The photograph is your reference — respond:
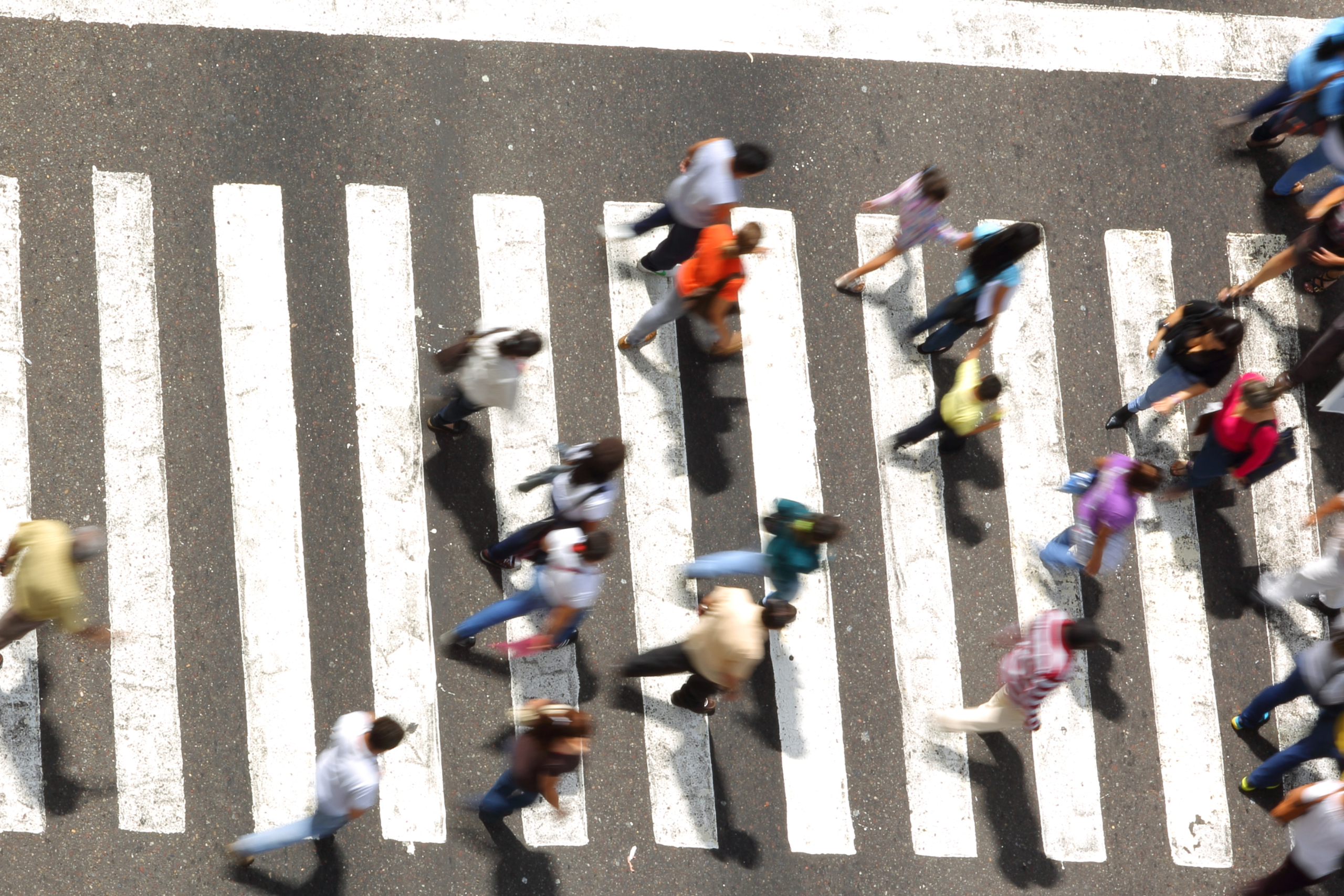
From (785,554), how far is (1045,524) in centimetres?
256

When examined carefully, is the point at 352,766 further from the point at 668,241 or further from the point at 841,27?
the point at 841,27

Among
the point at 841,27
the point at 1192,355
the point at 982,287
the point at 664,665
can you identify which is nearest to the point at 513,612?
the point at 664,665

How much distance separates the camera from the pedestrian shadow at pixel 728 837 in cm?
703

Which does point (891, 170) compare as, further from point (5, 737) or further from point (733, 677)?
point (5, 737)

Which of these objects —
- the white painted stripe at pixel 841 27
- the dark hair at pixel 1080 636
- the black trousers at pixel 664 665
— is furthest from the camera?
the white painted stripe at pixel 841 27

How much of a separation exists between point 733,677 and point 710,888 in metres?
1.86

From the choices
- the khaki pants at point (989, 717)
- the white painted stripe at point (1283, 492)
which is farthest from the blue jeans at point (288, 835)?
the white painted stripe at point (1283, 492)

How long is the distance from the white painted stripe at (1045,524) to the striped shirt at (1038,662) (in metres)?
1.33

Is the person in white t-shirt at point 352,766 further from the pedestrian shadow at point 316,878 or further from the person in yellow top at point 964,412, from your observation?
the person in yellow top at point 964,412

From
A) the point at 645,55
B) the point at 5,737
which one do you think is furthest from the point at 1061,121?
the point at 5,737

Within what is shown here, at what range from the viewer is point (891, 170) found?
817 cm

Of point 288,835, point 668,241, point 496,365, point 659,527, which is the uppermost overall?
point 668,241

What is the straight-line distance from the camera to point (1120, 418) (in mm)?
7871

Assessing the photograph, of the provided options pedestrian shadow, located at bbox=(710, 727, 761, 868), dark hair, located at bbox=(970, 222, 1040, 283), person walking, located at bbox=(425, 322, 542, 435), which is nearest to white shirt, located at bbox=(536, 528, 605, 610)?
person walking, located at bbox=(425, 322, 542, 435)
